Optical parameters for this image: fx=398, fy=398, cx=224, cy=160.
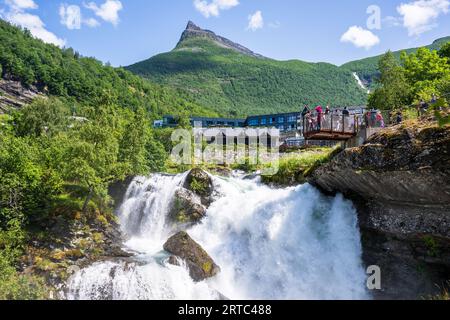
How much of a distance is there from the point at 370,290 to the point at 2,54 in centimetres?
15856

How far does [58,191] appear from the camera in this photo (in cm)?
3238

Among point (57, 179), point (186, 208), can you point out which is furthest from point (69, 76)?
point (186, 208)

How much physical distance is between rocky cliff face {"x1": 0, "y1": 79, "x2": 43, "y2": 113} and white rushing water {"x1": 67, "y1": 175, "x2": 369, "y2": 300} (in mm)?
105497

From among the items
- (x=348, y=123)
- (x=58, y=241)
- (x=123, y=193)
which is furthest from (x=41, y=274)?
(x=348, y=123)

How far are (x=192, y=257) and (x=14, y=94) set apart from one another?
427 ft

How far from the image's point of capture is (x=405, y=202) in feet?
71.2

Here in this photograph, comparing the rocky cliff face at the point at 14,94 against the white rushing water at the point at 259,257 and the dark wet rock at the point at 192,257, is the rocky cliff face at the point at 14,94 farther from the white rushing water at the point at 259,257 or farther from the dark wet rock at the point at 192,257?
the dark wet rock at the point at 192,257

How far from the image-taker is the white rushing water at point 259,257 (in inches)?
840

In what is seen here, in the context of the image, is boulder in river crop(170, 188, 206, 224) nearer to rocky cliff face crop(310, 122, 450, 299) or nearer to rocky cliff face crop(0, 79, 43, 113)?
rocky cliff face crop(310, 122, 450, 299)

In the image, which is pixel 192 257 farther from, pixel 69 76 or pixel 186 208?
pixel 69 76

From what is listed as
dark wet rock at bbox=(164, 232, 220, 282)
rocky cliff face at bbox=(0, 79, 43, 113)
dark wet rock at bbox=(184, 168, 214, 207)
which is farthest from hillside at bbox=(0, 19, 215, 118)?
dark wet rock at bbox=(164, 232, 220, 282)

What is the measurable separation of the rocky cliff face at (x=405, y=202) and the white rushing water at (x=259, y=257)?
5.05ft

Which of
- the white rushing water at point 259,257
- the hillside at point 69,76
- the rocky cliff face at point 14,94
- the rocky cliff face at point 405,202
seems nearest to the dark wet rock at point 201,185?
the white rushing water at point 259,257

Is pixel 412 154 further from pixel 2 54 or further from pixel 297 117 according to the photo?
pixel 2 54
